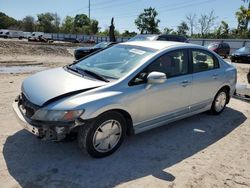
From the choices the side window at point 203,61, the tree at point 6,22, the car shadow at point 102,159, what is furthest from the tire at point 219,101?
the tree at point 6,22

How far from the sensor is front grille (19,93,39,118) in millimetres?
3809

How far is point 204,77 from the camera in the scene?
220 inches

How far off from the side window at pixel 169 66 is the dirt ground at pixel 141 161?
3.54ft

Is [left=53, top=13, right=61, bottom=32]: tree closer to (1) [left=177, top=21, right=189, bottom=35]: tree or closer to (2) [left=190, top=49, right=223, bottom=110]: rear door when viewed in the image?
(1) [left=177, top=21, right=189, bottom=35]: tree

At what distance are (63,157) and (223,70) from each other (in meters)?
3.92

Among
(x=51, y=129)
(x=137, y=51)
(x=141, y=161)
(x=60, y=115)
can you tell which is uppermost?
(x=137, y=51)

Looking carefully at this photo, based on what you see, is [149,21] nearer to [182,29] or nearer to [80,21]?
[182,29]

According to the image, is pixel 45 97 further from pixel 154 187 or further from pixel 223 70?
pixel 223 70

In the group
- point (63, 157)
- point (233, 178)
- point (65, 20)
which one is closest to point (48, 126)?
point (63, 157)

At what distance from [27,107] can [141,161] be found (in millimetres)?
1758

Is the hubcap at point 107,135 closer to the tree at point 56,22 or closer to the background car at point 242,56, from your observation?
the background car at point 242,56

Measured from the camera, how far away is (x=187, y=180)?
12.2 ft

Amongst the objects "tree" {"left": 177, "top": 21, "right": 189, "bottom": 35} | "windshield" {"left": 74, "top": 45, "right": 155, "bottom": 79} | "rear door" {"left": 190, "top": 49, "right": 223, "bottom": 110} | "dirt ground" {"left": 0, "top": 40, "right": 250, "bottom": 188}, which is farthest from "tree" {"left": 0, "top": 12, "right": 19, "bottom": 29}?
"rear door" {"left": 190, "top": 49, "right": 223, "bottom": 110}

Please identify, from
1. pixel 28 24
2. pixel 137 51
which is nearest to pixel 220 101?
pixel 137 51
